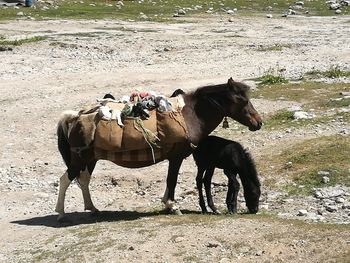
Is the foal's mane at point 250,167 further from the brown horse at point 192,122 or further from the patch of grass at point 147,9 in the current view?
the patch of grass at point 147,9

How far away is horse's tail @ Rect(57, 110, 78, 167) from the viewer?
11.2 m

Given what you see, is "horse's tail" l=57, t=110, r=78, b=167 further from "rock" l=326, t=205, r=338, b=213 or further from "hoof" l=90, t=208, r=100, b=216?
"rock" l=326, t=205, r=338, b=213

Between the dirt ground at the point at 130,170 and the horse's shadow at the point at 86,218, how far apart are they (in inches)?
1.2

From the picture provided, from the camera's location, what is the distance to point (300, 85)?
70.1 ft

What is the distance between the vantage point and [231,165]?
11.2 meters

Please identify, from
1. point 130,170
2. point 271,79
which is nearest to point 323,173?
point 130,170

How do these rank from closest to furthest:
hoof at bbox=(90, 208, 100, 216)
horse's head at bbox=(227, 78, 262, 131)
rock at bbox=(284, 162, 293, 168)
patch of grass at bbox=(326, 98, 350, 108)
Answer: horse's head at bbox=(227, 78, 262, 131) → hoof at bbox=(90, 208, 100, 216) → rock at bbox=(284, 162, 293, 168) → patch of grass at bbox=(326, 98, 350, 108)

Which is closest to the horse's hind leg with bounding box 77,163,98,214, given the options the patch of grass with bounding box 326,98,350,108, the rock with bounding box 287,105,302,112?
the rock with bounding box 287,105,302,112

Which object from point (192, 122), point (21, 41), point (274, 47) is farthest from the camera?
point (21, 41)

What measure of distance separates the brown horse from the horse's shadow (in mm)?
181

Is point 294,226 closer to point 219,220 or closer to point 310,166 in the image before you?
point 219,220

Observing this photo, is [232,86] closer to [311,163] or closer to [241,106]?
[241,106]

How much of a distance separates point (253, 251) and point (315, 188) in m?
3.86

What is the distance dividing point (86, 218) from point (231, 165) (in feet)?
7.90
